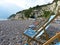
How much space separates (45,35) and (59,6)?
0.96m

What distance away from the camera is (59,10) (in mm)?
6984

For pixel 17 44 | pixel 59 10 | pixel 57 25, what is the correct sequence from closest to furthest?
pixel 59 10, pixel 57 25, pixel 17 44

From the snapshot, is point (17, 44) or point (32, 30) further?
point (17, 44)

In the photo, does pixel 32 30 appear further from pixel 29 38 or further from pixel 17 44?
pixel 17 44

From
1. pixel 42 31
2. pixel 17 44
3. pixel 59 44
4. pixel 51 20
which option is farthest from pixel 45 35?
pixel 17 44

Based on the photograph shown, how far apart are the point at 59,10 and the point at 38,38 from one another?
129 centimetres

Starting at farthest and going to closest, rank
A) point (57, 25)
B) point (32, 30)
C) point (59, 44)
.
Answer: point (32, 30) < point (57, 25) < point (59, 44)

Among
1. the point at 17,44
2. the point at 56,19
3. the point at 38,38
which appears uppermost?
the point at 56,19

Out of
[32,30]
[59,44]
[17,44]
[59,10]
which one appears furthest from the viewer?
[17,44]

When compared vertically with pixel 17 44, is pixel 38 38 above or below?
above

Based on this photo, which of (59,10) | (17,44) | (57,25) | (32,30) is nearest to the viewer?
(59,10)

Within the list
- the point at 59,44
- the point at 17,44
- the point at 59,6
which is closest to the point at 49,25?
the point at 59,6

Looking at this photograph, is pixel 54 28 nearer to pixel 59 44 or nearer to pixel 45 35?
pixel 45 35

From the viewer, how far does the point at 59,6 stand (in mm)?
7219
